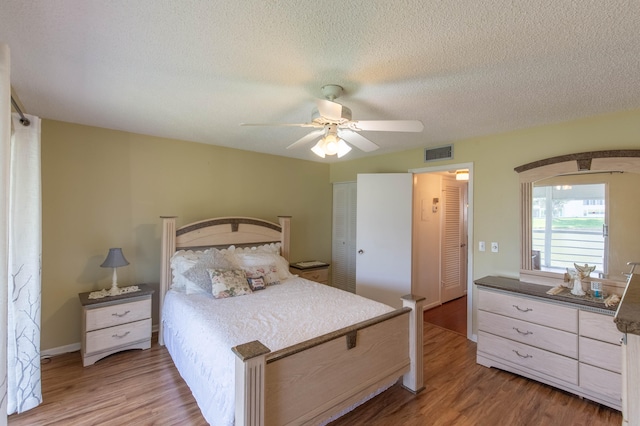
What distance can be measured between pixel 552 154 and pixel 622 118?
531 millimetres

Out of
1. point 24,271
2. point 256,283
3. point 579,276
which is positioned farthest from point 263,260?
point 579,276

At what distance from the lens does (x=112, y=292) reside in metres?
2.97

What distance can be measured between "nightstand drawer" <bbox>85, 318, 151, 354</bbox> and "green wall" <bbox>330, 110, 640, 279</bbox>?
11.9ft

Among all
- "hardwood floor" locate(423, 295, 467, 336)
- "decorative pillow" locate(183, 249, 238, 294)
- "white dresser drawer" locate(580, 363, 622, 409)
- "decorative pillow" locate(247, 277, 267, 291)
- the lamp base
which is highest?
"decorative pillow" locate(183, 249, 238, 294)

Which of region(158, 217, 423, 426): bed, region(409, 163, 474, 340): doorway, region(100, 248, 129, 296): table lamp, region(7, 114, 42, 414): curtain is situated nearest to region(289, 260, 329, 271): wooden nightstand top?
region(158, 217, 423, 426): bed

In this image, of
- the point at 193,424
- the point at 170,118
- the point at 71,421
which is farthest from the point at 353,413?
the point at 170,118

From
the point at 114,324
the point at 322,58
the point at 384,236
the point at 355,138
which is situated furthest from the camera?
the point at 384,236

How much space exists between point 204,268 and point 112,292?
92 cm

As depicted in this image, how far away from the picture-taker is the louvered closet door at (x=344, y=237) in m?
4.94

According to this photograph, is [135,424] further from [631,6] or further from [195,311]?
[631,6]

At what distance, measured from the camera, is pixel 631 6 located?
1.24 meters

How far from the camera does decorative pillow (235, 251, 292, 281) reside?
3.50 m

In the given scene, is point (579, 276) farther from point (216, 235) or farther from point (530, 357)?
point (216, 235)

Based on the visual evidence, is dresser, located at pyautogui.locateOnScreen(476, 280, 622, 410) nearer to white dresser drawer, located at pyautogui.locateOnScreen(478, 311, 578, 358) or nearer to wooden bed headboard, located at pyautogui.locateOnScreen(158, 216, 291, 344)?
white dresser drawer, located at pyautogui.locateOnScreen(478, 311, 578, 358)
